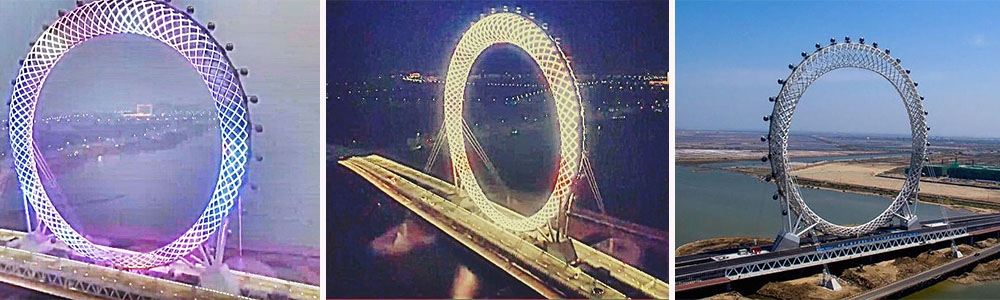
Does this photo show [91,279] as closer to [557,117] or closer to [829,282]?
[557,117]

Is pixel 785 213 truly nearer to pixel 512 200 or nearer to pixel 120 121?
pixel 512 200

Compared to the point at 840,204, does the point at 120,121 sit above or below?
above

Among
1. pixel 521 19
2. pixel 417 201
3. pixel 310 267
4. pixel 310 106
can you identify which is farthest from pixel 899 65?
pixel 310 267

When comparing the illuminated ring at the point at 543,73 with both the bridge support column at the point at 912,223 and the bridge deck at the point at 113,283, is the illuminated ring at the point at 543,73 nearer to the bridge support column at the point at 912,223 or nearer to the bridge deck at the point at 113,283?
the bridge deck at the point at 113,283

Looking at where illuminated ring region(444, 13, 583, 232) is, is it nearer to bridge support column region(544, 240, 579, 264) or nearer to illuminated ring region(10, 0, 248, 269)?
bridge support column region(544, 240, 579, 264)

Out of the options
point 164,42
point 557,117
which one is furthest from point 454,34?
point 164,42

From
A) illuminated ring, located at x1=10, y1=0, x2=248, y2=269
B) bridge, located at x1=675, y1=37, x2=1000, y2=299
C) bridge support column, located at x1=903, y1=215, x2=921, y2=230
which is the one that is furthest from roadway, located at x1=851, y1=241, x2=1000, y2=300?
illuminated ring, located at x1=10, y1=0, x2=248, y2=269
